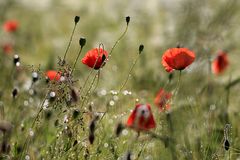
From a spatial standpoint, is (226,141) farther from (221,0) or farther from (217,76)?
(221,0)

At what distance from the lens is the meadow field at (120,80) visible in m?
1.66

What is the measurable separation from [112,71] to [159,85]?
1.64 feet

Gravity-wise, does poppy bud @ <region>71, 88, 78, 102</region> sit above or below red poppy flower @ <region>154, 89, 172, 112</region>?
below

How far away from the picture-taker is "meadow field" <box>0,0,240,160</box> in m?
1.66

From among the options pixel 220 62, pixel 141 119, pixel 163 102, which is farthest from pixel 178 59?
pixel 220 62

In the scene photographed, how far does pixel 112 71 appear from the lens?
11.4ft

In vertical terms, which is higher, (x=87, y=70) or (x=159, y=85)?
(x=87, y=70)

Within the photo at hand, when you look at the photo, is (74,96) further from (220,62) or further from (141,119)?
(220,62)

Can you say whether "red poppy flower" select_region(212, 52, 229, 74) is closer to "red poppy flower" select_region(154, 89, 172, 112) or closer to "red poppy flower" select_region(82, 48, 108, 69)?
"red poppy flower" select_region(154, 89, 172, 112)

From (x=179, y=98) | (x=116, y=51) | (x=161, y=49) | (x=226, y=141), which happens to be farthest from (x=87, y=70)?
(x=226, y=141)

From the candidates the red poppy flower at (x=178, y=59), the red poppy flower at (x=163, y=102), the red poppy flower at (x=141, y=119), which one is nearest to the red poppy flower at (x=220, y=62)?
the red poppy flower at (x=163, y=102)

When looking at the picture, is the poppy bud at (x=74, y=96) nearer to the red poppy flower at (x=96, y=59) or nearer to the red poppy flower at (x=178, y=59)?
the red poppy flower at (x=96, y=59)

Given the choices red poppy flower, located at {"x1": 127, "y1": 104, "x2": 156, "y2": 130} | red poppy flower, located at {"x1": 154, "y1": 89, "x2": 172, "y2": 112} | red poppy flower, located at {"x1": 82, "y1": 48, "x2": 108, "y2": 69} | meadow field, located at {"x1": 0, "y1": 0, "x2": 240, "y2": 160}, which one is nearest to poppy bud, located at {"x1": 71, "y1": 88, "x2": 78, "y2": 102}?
meadow field, located at {"x1": 0, "y1": 0, "x2": 240, "y2": 160}

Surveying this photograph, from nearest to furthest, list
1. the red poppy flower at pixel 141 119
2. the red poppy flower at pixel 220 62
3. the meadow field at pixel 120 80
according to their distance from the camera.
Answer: the red poppy flower at pixel 141 119
the meadow field at pixel 120 80
the red poppy flower at pixel 220 62
